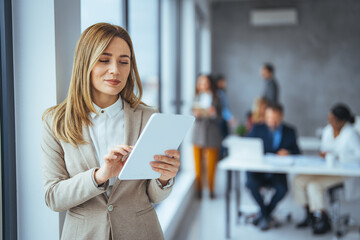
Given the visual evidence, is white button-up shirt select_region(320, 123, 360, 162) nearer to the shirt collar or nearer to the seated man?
the seated man

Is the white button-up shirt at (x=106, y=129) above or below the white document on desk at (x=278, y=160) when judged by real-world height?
above

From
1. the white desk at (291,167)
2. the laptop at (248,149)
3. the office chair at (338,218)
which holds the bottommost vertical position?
the office chair at (338,218)

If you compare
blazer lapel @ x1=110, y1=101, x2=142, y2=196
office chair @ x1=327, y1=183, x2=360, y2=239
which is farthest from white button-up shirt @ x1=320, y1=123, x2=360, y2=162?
blazer lapel @ x1=110, y1=101, x2=142, y2=196

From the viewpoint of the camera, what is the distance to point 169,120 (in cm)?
114

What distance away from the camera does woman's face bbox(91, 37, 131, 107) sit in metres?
1.29

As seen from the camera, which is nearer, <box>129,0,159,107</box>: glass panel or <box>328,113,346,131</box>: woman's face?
<box>129,0,159,107</box>: glass panel

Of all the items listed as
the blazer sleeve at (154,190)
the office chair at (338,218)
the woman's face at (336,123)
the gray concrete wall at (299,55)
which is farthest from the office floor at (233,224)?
the gray concrete wall at (299,55)

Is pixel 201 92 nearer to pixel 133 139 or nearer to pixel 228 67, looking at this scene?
pixel 133 139

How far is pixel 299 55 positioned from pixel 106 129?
24.7ft

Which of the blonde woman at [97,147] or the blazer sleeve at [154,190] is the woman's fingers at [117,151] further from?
the blazer sleeve at [154,190]

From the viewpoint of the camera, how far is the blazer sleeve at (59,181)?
1.19m

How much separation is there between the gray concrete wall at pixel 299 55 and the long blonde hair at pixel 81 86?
726 cm

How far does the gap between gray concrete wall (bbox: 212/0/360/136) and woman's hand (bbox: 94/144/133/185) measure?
7379mm

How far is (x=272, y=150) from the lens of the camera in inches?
146
